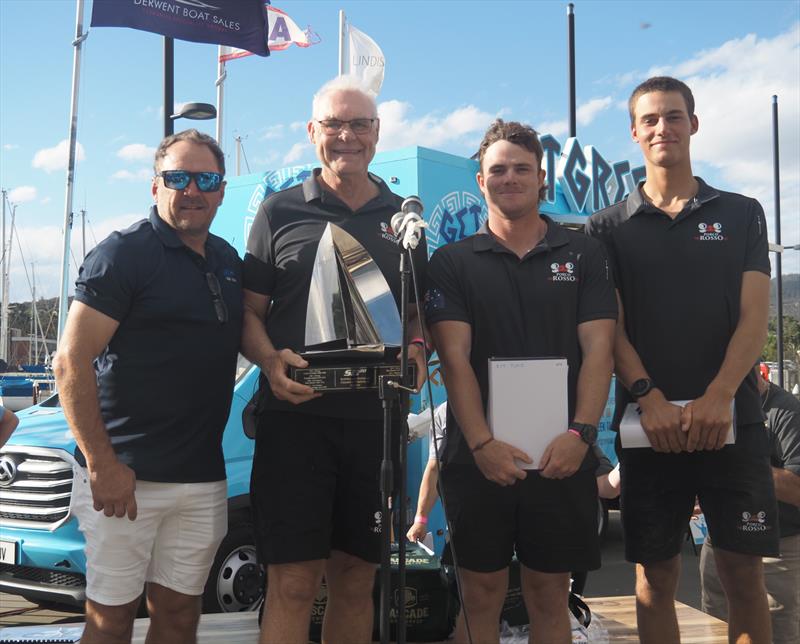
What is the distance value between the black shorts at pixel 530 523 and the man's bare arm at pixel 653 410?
295 mm

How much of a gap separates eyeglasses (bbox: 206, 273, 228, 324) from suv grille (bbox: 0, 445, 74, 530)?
252 centimetres

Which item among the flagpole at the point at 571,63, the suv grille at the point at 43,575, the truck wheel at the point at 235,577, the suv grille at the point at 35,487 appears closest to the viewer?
the suv grille at the point at 43,575

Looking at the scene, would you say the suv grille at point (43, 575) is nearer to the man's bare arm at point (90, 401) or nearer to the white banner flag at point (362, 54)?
the man's bare arm at point (90, 401)

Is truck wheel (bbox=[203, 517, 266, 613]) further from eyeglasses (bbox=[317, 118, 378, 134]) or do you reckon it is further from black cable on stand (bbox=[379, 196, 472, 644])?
eyeglasses (bbox=[317, 118, 378, 134])

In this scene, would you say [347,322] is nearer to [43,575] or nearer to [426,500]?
[426,500]

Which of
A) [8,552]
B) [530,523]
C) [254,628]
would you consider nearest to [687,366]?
[530,523]

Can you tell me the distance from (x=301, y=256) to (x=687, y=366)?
154 cm

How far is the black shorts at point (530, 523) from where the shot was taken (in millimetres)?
2877

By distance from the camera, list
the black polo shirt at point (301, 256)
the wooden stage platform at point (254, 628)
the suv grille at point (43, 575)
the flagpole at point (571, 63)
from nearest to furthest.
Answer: the black polo shirt at point (301, 256) < the wooden stage platform at point (254, 628) < the suv grille at point (43, 575) < the flagpole at point (571, 63)

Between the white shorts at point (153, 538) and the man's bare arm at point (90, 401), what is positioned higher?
the man's bare arm at point (90, 401)

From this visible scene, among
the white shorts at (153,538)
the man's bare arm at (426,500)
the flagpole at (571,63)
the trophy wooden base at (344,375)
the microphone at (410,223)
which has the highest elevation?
the flagpole at (571,63)

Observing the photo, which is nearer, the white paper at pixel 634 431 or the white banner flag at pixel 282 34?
the white paper at pixel 634 431

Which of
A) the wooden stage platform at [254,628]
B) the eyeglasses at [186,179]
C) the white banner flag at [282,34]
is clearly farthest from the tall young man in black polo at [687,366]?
the white banner flag at [282,34]

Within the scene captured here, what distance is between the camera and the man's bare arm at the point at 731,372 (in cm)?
292
